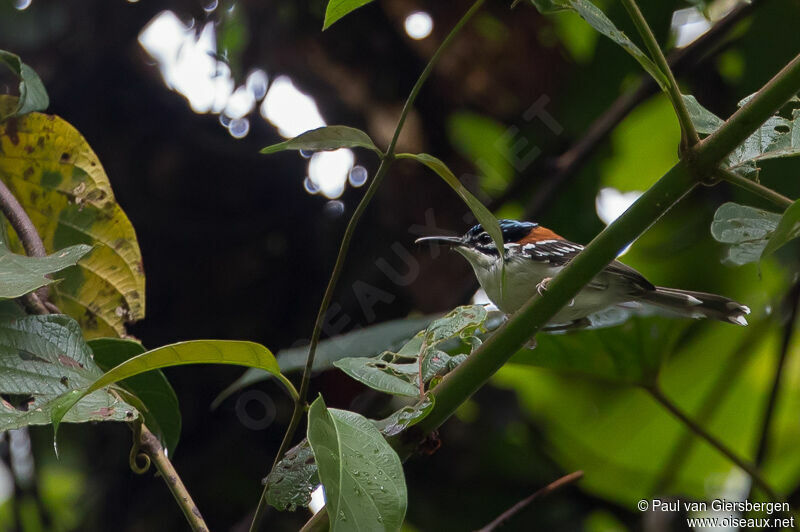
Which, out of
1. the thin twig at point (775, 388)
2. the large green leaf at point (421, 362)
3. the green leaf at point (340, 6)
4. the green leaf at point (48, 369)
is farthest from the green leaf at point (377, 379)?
the thin twig at point (775, 388)

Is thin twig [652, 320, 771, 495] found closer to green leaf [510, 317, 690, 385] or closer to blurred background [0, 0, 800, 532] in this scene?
blurred background [0, 0, 800, 532]

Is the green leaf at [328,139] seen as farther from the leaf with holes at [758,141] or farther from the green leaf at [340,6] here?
the leaf with holes at [758,141]

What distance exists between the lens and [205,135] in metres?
3.29

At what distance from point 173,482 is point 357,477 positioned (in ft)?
1.74

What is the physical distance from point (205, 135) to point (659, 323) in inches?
79.5

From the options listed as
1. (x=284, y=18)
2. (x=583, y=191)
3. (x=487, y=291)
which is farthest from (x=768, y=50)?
(x=284, y=18)

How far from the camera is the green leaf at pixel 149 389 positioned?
1.61 m

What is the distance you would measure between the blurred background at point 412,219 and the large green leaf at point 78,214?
1.11m

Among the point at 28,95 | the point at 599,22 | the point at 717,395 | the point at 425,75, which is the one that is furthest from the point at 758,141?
the point at 717,395

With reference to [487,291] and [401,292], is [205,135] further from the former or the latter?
[487,291]

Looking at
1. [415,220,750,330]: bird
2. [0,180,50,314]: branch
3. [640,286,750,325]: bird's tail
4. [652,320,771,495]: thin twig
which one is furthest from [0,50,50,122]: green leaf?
[652,320,771,495]: thin twig

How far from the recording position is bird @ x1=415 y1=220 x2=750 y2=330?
9.57 ft

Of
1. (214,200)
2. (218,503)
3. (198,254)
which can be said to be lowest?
(218,503)

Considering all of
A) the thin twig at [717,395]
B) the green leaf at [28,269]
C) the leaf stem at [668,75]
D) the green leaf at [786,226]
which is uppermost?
the leaf stem at [668,75]
